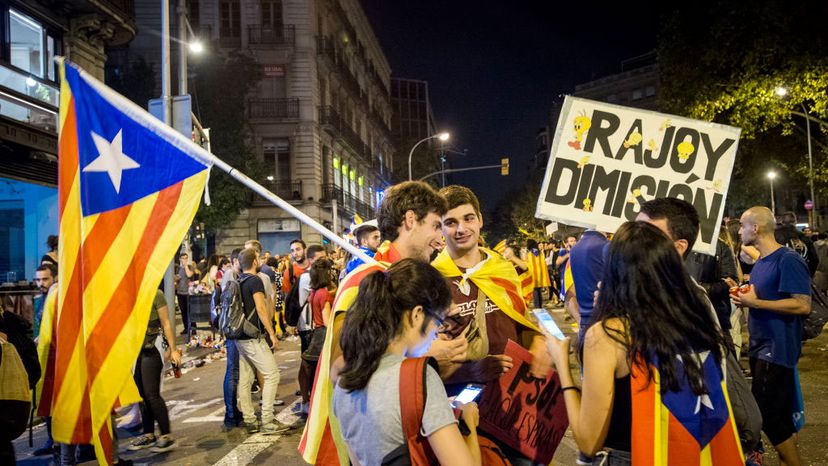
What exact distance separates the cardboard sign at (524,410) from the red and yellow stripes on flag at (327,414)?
752 mm

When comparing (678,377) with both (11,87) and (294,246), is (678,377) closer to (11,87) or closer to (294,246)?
(294,246)

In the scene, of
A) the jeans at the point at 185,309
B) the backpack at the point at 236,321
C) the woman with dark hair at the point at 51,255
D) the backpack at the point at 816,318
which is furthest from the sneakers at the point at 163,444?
the jeans at the point at 185,309

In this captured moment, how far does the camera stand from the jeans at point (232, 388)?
7.43 m

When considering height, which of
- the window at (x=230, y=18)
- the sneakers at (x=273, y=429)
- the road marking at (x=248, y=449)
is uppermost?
the window at (x=230, y=18)

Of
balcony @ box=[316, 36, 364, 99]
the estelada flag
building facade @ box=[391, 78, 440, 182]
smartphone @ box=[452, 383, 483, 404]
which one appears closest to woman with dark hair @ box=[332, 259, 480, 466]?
smartphone @ box=[452, 383, 483, 404]

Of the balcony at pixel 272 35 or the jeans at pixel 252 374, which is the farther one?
the balcony at pixel 272 35

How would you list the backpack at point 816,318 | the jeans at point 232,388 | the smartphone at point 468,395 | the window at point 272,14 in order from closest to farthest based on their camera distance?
the smartphone at point 468,395, the backpack at point 816,318, the jeans at point 232,388, the window at point 272,14

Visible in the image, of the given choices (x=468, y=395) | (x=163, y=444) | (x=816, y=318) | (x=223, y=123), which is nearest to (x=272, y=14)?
(x=223, y=123)

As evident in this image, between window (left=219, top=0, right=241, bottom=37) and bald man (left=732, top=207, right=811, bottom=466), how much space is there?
113ft

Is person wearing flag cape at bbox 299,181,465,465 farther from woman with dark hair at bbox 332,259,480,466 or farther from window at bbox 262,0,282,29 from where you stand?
window at bbox 262,0,282,29

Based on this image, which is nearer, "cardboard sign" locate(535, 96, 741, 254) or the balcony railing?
"cardboard sign" locate(535, 96, 741, 254)

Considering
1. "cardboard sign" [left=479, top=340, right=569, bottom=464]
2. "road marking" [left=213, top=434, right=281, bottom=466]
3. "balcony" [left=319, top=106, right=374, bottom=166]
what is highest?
"balcony" [left=319, top=106, right=374, bottom=166]

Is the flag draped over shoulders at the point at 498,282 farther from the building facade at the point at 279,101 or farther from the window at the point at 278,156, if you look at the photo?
the window at the point at 278,156

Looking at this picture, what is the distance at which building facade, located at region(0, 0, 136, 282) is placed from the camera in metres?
14.3
